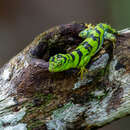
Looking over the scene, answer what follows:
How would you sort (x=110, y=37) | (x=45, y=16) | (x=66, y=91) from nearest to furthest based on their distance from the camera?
(x=66, y=91)
(x=110, y=37)
(x=45, y=16)

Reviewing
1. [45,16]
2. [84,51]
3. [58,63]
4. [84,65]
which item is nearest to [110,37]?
[84,51]

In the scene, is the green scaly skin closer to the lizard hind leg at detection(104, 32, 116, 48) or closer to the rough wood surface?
the lizard hind leg at detection(104, 32, 116, 48)

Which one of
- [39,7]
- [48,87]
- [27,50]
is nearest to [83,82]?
[48,87]

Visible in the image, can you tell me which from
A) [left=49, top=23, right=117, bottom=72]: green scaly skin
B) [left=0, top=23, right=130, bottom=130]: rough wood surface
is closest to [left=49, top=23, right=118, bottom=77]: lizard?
[left=49, top=23, right=117, bottom=72]: green scaly skin

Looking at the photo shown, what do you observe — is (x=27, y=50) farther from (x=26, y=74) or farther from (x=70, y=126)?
(x=70, y=126)

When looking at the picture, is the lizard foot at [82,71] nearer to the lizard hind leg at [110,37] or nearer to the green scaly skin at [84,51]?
the green scaly skin at [84,51]

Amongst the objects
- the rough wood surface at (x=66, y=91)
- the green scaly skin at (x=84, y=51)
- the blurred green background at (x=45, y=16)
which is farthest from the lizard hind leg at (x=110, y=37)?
the blurred green background at (x=45, y=16)

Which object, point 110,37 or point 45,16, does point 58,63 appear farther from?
point 45,16
